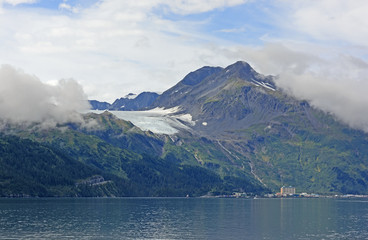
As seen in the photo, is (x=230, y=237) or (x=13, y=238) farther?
(x=230, y=237)

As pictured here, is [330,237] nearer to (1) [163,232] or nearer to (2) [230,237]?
(2) [230,237]

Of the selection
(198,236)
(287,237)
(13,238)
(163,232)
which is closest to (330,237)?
(287,237)

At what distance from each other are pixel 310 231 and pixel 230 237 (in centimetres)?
3762

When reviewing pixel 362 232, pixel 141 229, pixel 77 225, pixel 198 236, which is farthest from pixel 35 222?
pixel 362 232

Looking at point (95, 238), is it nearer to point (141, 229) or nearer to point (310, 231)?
point (141, 229)

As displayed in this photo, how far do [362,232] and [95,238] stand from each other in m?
96.9

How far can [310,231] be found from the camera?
19000cm

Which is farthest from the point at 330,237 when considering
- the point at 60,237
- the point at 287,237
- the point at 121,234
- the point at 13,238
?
the point at 13,238

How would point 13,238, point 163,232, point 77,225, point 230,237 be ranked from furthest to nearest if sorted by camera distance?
point 77,225 < point 163,232 < point 230,237 < point 13,238

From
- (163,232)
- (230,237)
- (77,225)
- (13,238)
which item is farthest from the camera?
(77,225)

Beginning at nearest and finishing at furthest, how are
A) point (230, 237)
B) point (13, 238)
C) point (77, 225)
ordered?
point (13, 238) → point (230, 237) → point (77, 225)

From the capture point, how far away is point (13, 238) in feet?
505

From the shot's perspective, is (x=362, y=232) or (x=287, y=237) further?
(x=362, y=232)

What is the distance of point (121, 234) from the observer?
172m
